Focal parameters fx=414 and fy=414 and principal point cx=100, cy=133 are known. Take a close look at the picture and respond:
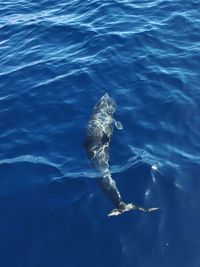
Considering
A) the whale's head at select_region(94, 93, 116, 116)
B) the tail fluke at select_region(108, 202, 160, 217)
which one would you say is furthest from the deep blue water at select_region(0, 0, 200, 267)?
the whale's head at select_region(94, 93, 116, 116)

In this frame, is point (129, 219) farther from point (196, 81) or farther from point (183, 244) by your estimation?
point (196, 81)

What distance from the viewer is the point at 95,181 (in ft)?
46.6

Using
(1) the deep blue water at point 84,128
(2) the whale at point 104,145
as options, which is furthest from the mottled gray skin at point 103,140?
(1) the deep blue water at point 84,128

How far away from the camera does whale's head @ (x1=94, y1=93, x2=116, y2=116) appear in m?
17.3

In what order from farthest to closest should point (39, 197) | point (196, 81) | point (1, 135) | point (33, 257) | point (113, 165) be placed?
1. point (196, 81)
2. point (1, 135)
3. point (113, 165)
4. point (39, 197)
5. point (33, 257)

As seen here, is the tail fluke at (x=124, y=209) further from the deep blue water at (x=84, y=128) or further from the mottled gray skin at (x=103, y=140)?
the deep blue water at (x=84, y=128)

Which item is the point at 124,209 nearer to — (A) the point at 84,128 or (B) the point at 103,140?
(B) the point at 103,140

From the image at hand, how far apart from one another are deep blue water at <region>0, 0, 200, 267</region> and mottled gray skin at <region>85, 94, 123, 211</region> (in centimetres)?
28

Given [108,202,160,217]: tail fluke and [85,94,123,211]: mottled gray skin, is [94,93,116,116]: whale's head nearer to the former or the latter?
[85,94,123,211]: mottled gray skin

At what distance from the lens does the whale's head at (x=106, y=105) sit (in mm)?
17312

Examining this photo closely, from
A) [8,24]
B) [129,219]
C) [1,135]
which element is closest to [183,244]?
[129,219]

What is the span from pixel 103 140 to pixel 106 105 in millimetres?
1992

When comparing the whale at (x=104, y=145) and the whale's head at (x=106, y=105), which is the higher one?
the whale's head at (x=106, y=105)

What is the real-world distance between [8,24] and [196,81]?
13.5 m
